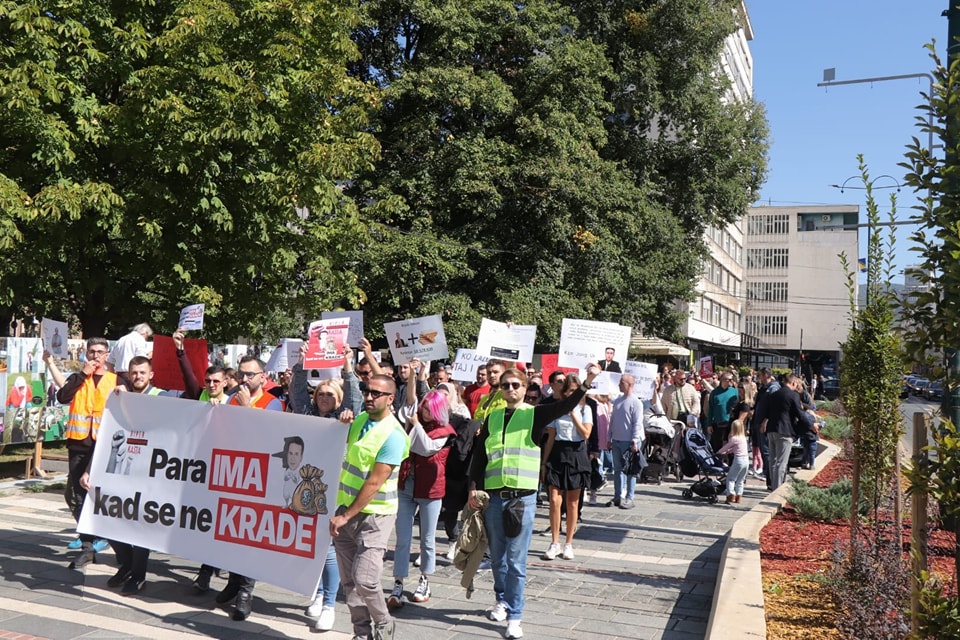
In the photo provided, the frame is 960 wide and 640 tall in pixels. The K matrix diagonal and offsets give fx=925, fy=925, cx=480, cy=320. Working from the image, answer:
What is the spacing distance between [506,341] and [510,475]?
6.10 meters

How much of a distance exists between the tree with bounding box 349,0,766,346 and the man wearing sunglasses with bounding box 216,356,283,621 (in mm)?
15345

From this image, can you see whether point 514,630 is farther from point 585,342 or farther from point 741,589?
point 585,342

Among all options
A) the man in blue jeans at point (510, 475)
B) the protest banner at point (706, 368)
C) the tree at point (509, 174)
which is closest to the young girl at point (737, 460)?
the man in blue jeans at point (510, 475)

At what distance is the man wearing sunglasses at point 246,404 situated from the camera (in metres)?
6.90

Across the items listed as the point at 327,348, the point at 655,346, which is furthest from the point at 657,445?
the point at 655,346

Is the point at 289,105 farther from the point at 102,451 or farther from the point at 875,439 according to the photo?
the point at 875,439

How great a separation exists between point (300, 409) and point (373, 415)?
3307mm

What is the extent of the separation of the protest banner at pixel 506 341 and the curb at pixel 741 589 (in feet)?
12.5

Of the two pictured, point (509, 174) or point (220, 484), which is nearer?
point (220, 484)

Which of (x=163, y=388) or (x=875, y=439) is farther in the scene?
(x=163, y=388)

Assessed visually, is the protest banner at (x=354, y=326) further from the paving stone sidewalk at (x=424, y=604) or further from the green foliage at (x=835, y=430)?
the green foliage at (x=835, y=430)

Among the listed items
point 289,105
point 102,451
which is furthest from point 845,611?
point 289,105

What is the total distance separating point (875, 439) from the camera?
318 inches

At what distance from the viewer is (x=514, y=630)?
6531mm
